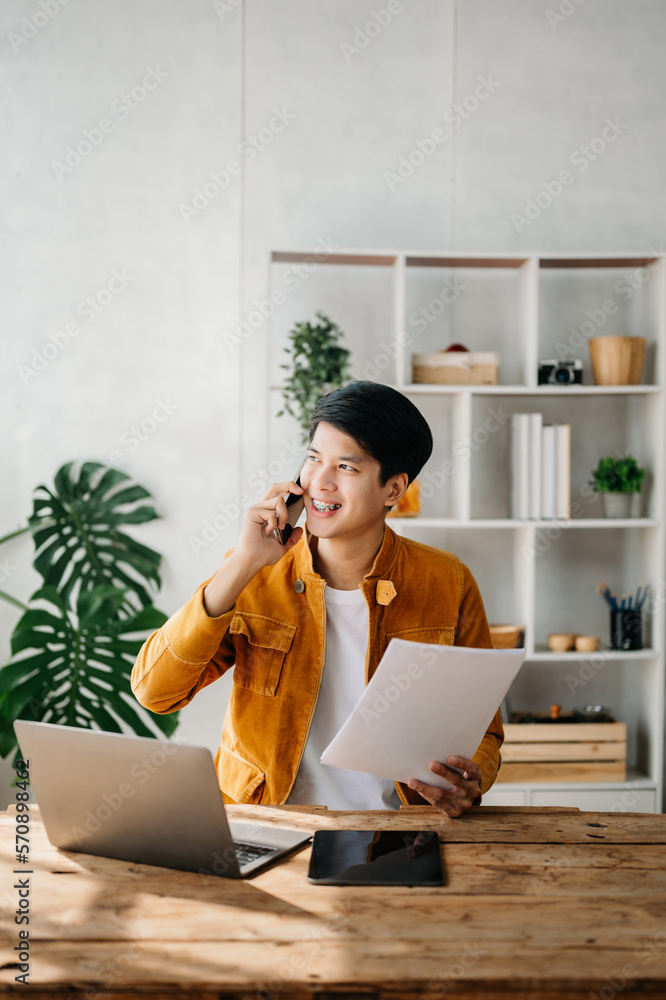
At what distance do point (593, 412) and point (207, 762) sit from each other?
8.32ft

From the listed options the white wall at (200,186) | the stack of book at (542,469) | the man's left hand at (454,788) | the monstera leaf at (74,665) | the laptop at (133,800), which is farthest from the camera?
the white wall at (200,186)

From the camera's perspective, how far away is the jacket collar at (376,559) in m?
1.73

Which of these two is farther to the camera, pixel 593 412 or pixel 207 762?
pixel 593 412

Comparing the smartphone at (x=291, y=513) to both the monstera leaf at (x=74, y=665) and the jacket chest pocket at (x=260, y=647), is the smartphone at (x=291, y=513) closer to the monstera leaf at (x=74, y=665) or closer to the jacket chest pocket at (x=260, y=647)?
the jacket chest pocket at (x=260, y=647)

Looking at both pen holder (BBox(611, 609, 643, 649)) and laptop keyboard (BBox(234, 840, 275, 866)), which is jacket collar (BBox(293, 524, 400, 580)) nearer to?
laptop keyboard (BBox(234, 840, 275, 866))

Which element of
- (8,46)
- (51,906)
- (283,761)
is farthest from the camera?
(8,46)

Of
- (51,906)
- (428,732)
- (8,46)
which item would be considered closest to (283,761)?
A: (428,732)

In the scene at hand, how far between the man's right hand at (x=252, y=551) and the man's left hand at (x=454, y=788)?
47 centimetres

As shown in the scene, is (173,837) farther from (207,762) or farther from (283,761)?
(283,761)

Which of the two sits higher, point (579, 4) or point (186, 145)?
point (579, 4)

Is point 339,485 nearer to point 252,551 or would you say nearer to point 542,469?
point 252,551

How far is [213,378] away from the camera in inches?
121

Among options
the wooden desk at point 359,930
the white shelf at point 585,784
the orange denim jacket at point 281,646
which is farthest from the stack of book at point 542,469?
the wooden desk at point 359,930

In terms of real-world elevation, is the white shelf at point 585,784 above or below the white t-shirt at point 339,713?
below
